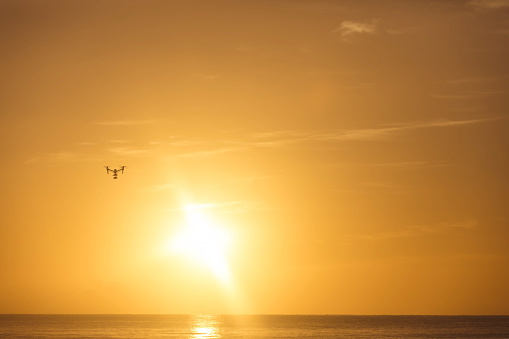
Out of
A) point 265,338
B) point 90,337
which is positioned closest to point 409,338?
point 265,338

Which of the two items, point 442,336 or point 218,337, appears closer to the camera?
point 218,337

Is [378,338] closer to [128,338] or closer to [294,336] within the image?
[294,336]

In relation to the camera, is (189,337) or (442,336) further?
(442,336)

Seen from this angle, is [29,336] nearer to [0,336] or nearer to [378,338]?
[0,336]

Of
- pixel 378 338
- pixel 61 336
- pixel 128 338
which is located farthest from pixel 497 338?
pixel 61 336

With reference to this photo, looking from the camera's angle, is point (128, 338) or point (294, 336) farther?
point (294, 336)

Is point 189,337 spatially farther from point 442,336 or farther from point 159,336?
point 442,336

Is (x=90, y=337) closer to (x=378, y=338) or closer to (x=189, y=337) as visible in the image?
(x=189, y=337)
